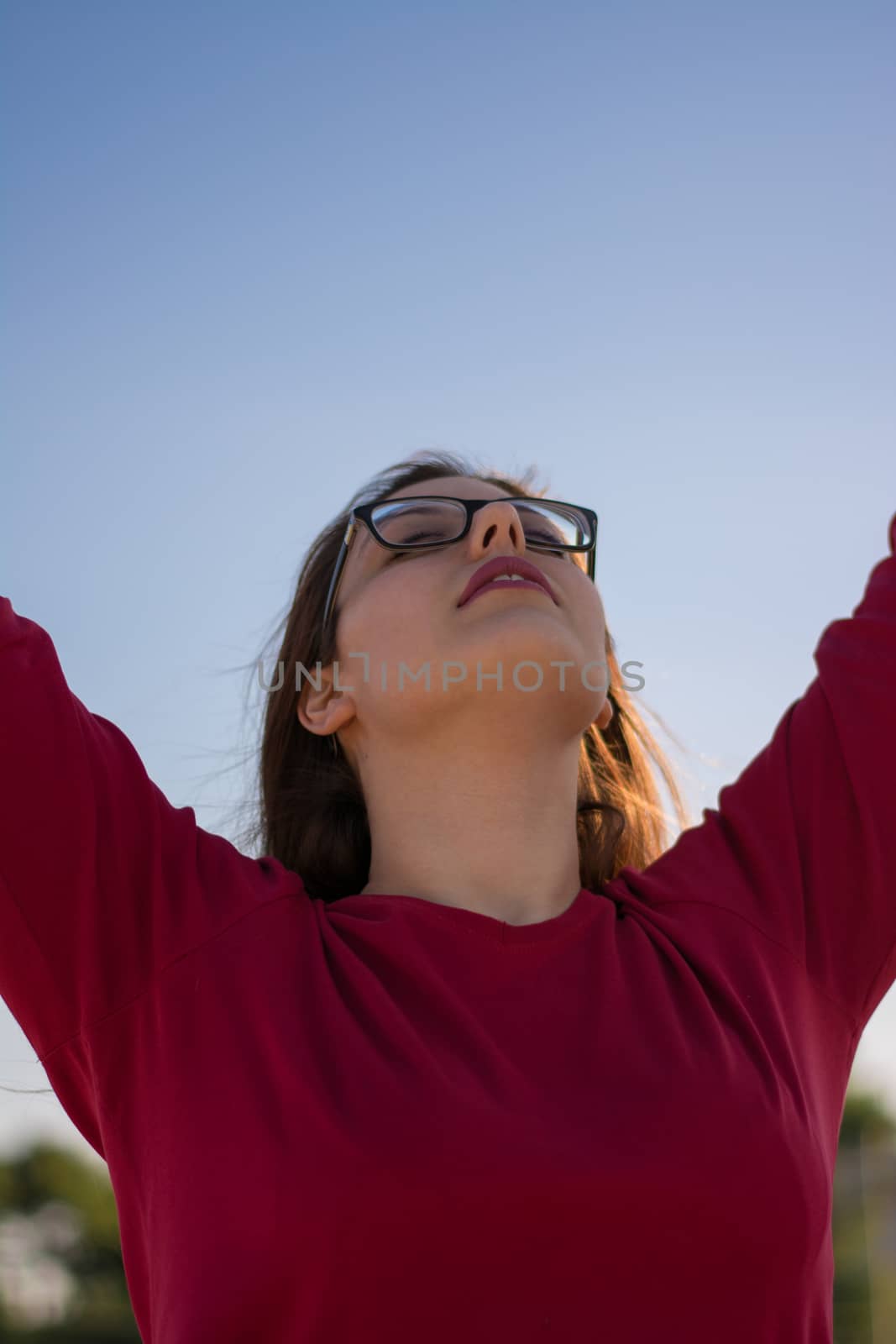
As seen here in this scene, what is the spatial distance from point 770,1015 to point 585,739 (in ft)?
4.58

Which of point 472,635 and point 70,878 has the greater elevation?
point 472,635

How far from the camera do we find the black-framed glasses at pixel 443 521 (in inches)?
122

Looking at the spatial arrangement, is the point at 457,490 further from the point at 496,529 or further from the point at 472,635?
the point at 472,635

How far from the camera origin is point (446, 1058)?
7.18 ft

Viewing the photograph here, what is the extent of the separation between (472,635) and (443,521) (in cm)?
50

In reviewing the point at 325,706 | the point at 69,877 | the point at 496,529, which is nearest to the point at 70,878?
the point at 69,877

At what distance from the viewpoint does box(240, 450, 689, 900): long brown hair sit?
130 inches

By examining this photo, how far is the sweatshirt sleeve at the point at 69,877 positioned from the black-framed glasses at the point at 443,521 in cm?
100

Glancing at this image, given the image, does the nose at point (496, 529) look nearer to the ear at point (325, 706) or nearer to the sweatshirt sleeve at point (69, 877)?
the ear at point (325, 706)

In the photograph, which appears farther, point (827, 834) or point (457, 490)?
point (457, 490)

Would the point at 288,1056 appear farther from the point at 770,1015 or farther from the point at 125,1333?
the point at 125,1333

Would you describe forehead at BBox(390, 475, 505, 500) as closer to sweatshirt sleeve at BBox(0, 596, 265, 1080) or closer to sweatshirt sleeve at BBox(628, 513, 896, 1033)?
sweatshirt sleeve at BBox(628, 513, 896, 1033)

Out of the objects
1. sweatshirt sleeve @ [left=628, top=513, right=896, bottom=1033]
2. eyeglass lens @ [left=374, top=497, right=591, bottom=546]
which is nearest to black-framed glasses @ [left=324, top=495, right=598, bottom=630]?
eyeglass lens @ [left=374, top=497, right=591, bottom=546]

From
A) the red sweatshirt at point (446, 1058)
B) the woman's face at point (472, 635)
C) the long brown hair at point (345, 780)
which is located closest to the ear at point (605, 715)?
the long brown hair at point (345, 780)
